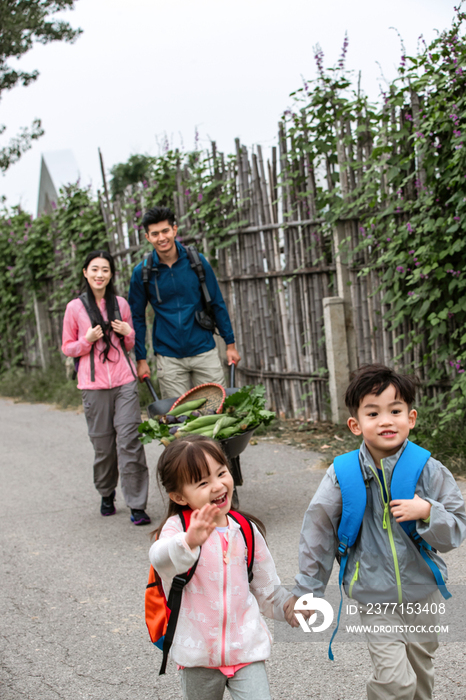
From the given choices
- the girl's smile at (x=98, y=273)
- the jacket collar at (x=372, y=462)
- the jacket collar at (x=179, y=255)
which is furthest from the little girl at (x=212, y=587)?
the jacket collar at (x=179, y=255)

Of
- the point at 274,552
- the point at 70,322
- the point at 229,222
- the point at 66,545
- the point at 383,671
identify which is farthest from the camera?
the point at 229,222

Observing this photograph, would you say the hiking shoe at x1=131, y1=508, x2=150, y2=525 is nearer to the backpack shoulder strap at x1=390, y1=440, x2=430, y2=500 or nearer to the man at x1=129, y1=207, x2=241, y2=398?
the man at x1=129, y1=207, x2=241, y2=398

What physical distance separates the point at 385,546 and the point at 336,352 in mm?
4865

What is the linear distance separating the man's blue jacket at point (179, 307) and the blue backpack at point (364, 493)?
11.3ft

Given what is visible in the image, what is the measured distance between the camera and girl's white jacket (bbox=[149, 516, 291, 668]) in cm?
225

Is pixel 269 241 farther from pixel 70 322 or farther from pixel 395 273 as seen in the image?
pixel 70 322

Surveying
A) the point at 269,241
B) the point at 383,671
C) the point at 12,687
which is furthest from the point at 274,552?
the point at 269,241

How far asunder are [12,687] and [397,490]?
79.3 inches

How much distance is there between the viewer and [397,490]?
7.59 ft

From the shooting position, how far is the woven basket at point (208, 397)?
4902mm

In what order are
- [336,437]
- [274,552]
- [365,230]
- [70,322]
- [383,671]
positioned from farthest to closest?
1. [336,437]
2. [365,230]
3. [70,322]
4. [274,552]
5. [383,671]

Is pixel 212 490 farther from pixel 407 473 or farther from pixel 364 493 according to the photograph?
pixel 407 473

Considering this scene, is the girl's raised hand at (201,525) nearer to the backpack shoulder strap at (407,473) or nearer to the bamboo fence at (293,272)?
the backpack shoulder strap at (407,473)

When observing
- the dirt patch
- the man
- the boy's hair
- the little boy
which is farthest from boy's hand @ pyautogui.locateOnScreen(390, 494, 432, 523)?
the dirt patch
